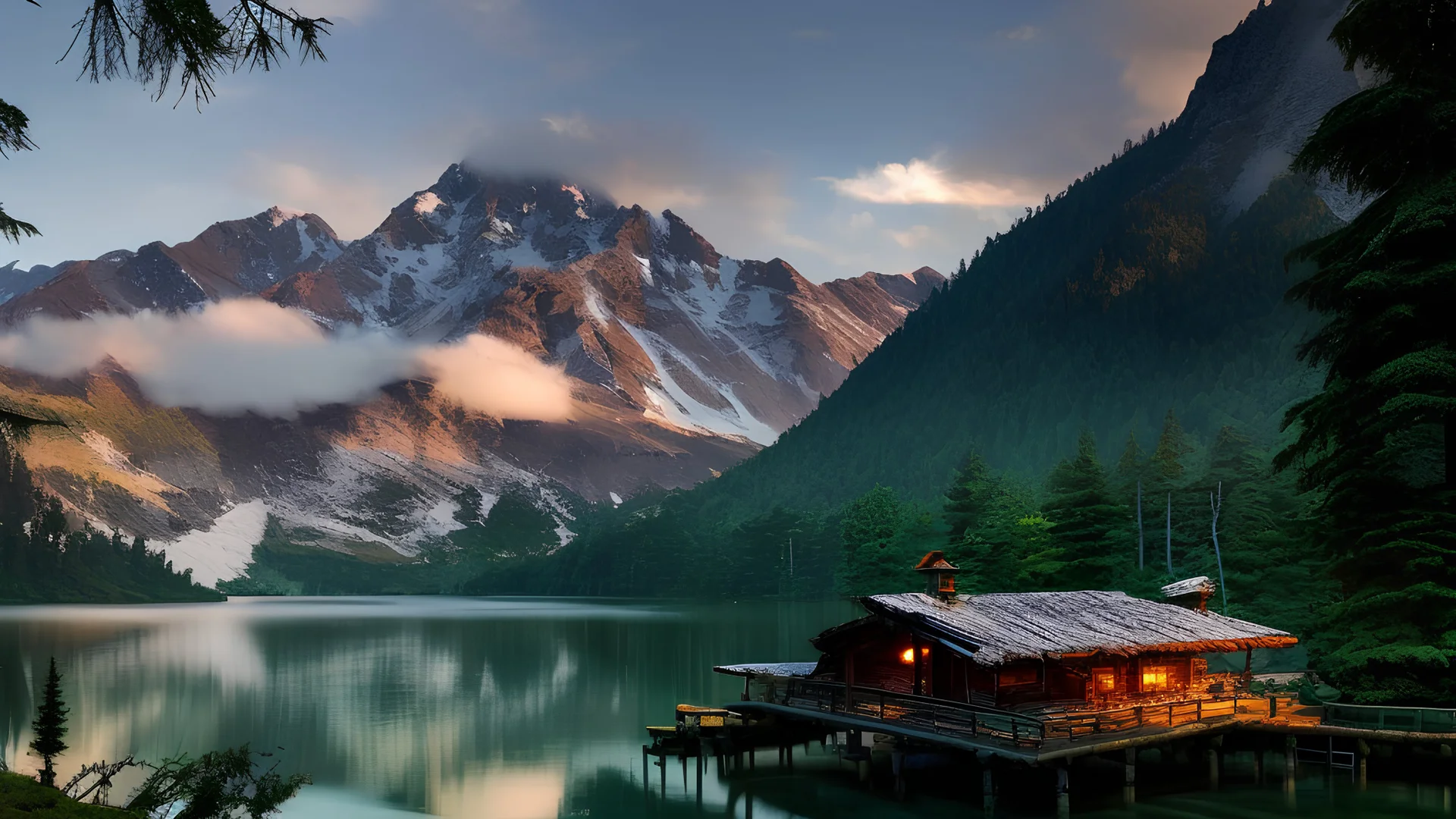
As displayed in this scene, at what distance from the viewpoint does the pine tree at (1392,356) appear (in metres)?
31.5

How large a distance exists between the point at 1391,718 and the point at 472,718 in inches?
1519

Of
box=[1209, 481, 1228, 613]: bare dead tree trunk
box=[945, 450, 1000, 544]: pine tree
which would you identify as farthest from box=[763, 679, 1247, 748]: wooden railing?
box=[945, 450, 1000, 544]: pine tree

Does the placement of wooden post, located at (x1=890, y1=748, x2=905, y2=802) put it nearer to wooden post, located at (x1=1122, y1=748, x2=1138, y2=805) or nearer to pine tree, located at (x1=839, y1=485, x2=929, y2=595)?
wooden post, located at (x1=1122, y1=748, x2=1138, y2=805)

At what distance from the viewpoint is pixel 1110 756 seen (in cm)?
3397

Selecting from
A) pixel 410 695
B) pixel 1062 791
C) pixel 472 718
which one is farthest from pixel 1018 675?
pixel 410 695

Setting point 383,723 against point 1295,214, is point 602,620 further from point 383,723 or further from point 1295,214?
point 1295,214

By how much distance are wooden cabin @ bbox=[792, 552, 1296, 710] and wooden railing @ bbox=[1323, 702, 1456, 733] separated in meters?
3.41

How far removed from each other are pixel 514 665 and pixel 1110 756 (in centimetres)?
5244

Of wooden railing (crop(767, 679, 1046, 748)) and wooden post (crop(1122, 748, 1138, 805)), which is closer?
wooden railing (crop(767, 679, 1046, 748))

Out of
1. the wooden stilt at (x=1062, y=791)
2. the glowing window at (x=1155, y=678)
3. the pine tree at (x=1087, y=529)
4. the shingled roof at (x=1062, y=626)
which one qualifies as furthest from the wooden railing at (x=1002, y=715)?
the pine tree at (x=1087, y=529)

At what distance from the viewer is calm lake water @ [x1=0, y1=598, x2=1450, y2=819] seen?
3403cm

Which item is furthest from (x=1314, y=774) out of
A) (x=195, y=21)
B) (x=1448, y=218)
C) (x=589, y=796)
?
(x=195, y=21)

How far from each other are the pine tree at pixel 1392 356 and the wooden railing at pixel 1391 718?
1.49 ft

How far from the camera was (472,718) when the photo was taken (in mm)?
54031
